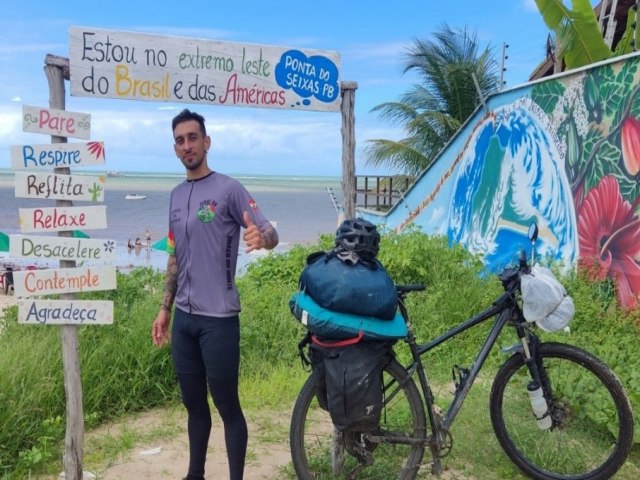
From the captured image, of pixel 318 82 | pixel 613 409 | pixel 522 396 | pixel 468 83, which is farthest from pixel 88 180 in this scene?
pixel 468 83

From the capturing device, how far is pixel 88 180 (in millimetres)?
3180

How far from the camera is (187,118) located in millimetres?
2896

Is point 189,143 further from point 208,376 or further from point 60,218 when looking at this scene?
point 208,376

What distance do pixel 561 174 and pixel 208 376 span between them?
568cm

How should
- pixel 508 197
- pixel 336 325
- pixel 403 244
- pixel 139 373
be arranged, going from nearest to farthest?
pixel 336 325 → pixel 139 373 → pixel 403 244 → pixel 508 197

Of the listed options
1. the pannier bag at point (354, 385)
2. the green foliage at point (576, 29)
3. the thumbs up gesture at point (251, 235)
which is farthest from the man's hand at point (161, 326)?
the green foliage at point (576, 29)

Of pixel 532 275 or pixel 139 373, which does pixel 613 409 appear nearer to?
pixel 532 275

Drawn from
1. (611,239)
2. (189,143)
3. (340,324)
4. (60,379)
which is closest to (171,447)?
(60,379)

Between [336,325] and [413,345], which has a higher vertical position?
[336,325]

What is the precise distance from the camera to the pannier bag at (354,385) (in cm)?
273

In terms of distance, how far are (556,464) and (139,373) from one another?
294cm

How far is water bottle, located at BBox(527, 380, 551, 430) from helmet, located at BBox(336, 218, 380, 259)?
3.82ft

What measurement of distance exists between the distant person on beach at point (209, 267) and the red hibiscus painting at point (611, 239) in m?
4.39

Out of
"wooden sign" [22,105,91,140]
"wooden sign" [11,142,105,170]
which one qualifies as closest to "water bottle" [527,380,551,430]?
"wooden sign" [11,142,105,170]
